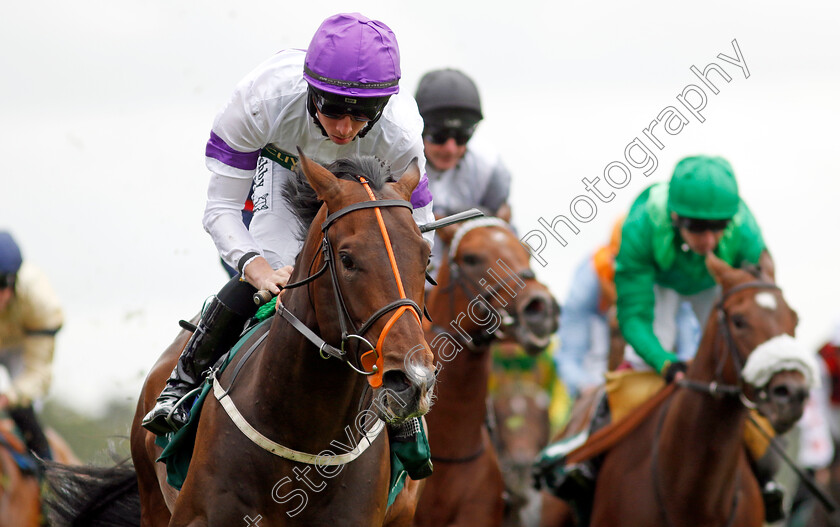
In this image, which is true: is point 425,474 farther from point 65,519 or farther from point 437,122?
point 437,122

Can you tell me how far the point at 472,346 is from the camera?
7.34 m

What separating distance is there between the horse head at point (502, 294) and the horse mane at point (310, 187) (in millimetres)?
3032

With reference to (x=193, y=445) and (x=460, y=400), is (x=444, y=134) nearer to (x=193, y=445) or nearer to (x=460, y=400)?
(x=460, y=400)

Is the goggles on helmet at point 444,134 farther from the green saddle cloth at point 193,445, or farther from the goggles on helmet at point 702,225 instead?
the green saddle cloth at point 193,445

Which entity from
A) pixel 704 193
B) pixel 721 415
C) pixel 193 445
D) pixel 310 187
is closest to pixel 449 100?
pixel 704 193

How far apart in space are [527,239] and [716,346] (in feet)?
5.44

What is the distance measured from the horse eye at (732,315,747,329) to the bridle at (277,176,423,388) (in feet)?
10.8

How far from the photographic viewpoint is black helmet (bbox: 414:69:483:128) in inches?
337

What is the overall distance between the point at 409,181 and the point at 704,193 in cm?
366

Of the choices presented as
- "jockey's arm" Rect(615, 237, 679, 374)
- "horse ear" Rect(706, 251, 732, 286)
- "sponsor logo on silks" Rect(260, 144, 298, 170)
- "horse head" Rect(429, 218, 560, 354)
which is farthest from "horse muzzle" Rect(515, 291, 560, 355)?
"sponsor logo on silks" Rect(260, 144, 298, 170)

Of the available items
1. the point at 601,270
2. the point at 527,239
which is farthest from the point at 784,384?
the point at 601,270

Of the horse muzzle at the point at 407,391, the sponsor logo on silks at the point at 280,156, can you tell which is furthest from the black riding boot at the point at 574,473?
the horse muzzle at the point at 407,391

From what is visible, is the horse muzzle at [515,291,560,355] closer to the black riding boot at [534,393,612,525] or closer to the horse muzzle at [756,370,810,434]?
the black riding boot at [534,393,612,525]

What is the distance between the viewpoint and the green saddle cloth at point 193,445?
454 cm
